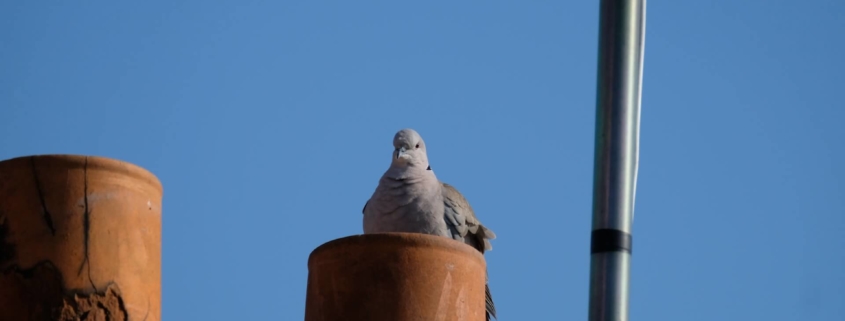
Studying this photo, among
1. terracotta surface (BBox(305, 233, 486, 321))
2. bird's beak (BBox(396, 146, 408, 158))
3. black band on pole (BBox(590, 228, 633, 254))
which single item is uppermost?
bird's beak (BBox(396, 146, 408, 158))

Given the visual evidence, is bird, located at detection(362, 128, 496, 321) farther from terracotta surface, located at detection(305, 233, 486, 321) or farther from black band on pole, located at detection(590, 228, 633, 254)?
terracotta surface, located at detection(305, 233, 486, 321)

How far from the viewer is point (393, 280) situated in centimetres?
687

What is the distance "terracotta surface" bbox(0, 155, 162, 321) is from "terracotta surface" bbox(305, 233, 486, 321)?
0.84 m

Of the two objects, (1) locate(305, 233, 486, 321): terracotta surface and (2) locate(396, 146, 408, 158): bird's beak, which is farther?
(2) locate(396, 146, 408, 158): bird's beak

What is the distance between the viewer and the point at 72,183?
6.64 m

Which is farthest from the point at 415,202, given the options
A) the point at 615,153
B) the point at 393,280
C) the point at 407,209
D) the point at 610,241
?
the point at 393,280

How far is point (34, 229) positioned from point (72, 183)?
0.26 meters

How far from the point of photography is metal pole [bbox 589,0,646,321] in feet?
23.8

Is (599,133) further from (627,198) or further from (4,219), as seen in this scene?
(4,219)

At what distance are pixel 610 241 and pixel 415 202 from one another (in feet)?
10.7

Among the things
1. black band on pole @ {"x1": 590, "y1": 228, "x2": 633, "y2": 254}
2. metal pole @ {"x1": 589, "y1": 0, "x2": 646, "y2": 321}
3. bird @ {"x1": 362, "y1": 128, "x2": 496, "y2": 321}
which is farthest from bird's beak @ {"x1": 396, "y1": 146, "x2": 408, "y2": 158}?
black band on pole @ {"x1": 590, "y1": 228, "x2": 633, "y2": 254}

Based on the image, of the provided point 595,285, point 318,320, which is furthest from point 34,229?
point 595,285

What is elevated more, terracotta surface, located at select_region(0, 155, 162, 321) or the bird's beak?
the bird's beak

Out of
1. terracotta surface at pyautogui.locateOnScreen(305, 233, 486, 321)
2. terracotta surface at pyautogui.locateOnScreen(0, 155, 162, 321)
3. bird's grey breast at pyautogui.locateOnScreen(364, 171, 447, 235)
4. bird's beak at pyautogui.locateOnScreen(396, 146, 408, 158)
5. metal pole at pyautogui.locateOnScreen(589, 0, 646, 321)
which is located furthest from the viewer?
bird's beak at pyautogui.locateOnScreen(396, 146, 408, 158)
